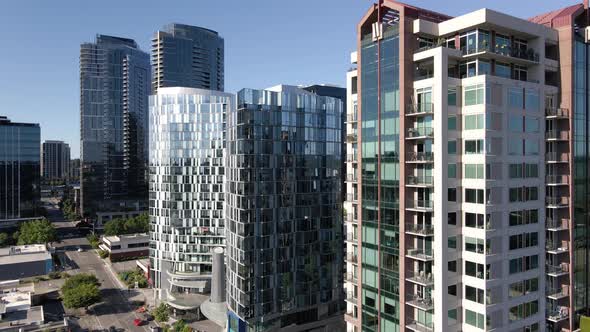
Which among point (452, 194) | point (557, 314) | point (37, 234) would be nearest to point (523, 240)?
point (452, 194)

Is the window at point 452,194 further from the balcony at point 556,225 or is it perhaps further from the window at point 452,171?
the balcony at point 556,225

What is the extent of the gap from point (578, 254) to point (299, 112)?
43276mm

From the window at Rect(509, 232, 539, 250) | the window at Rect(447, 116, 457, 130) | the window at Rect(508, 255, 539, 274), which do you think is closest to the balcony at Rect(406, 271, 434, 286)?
the window at Rect(508, 255, 539, 274)

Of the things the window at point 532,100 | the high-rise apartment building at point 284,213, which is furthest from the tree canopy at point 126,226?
the window at point 532,100

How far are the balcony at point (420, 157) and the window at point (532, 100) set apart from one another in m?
12.6

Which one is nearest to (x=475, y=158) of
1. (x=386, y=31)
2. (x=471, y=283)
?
(x=471, y=283)

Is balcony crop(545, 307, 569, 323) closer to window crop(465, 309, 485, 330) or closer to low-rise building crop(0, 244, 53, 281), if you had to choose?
window crop(465, 309, 485, 330)

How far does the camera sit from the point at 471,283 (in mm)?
39312

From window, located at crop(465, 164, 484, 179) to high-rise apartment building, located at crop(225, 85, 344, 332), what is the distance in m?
31.9

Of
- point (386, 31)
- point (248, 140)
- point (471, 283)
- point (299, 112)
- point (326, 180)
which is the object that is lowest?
point (471, 283)

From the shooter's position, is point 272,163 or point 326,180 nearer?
point 272,163

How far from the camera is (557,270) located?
46562mm

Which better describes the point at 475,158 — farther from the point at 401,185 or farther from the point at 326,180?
the point at 326,180

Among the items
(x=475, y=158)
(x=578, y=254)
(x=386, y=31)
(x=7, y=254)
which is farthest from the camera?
(x=7, y=254)
